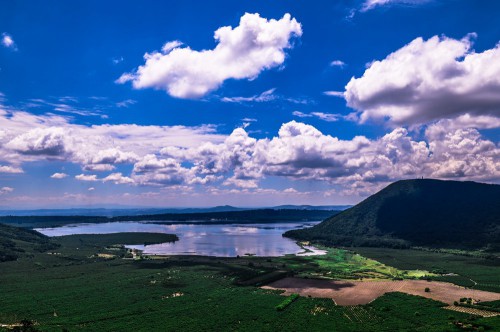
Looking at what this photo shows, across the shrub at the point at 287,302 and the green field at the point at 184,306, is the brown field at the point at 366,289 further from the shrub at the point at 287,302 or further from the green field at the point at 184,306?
the green field at the point at 184,306

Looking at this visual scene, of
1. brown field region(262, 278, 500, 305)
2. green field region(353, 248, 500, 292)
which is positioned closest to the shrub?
brown field region(262, 278, 500, 305)

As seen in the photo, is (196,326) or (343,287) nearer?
(196,326)

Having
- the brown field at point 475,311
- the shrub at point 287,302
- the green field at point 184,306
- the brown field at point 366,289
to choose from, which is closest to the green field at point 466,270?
the brown field at point 366,289

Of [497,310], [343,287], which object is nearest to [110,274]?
[343,287]

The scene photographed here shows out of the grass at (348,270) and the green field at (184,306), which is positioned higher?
the green field at (184,306)

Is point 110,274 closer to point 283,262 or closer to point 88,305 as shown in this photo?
point 88,305

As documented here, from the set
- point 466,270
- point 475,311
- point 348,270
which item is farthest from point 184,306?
point 466,270
